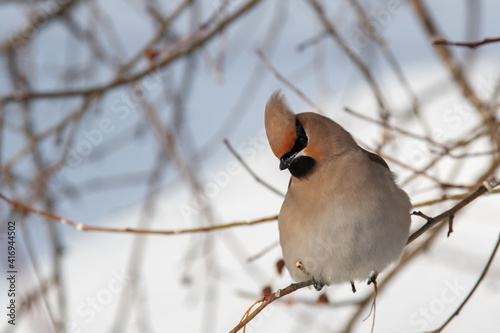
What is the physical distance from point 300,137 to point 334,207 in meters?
0.26

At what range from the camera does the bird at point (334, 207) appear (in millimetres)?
2025

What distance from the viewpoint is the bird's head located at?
191 cm

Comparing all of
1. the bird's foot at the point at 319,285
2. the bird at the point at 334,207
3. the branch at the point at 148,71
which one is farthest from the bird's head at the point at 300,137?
the branch at the point at 148,71

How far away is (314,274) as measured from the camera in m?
2.18

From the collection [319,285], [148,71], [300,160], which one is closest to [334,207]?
[300,160]

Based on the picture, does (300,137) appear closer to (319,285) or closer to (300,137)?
(300,137)

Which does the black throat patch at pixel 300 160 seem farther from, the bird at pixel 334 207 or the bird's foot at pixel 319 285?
the bird's foot at pixel 319 285

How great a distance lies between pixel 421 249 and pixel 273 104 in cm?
111

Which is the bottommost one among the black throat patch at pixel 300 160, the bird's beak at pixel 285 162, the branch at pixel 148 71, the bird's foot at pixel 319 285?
the bird's foot at pixel 319 285

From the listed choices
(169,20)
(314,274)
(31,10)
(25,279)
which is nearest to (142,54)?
(169,20)

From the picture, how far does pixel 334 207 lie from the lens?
2.05 meters

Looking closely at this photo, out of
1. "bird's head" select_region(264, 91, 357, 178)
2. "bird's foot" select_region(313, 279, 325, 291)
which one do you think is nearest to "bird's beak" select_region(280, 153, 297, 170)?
"bird's head" select_region(264, 91, 357, 178)

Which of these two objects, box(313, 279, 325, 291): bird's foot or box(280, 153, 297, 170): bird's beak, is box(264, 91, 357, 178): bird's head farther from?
box(313, 279, 325, 291): bird's foot

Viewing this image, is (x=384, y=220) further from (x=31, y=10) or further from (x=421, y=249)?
(x=31, y=10)
